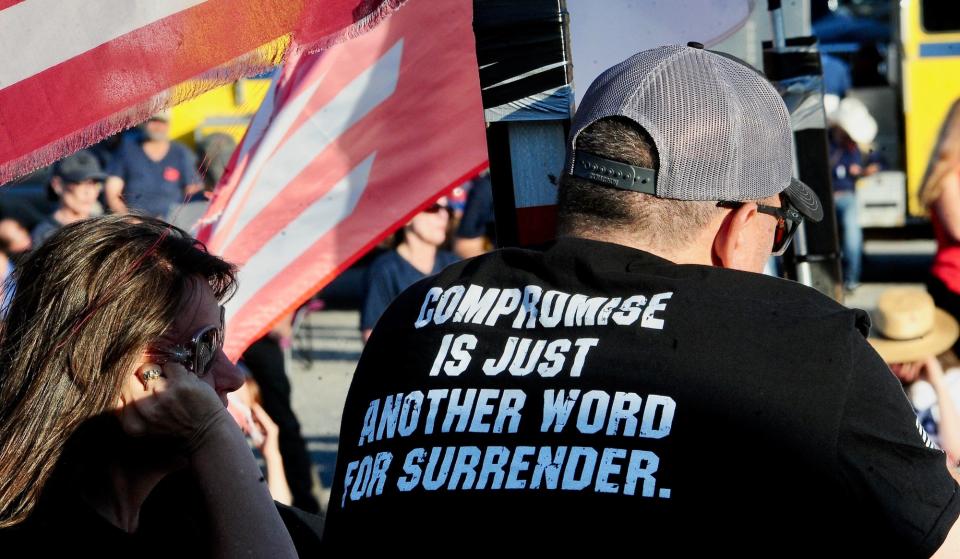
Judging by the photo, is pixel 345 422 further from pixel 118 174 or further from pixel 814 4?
pixel 814 4

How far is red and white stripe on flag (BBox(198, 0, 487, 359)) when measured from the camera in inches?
115

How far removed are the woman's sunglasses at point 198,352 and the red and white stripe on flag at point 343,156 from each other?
1.06 metres

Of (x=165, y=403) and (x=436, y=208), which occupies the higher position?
(x=165, y=403)

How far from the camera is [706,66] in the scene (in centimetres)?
162

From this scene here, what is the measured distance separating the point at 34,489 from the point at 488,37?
3.79 feet

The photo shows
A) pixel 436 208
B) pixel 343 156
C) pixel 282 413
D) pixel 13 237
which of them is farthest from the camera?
pixel 13 237

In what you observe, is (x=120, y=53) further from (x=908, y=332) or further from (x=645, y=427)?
(x=908, y=332)

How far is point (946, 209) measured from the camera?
14.8ft

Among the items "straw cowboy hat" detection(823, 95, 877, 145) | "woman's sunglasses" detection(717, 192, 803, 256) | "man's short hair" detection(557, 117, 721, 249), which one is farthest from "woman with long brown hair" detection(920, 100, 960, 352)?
"straw cowboy hat" detection(823, 95, 877, 145)

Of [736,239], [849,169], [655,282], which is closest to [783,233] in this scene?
[736,239]

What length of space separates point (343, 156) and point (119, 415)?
138cm

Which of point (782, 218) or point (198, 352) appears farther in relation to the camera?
point (198, 352)

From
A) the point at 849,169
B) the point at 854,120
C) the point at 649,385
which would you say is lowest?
the point at 849,169

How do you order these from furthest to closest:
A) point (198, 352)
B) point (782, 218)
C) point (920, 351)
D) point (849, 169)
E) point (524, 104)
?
point (849, 169)
point (920, 351)
point (524, 104)
point (198, 352)
point (782, 218)
